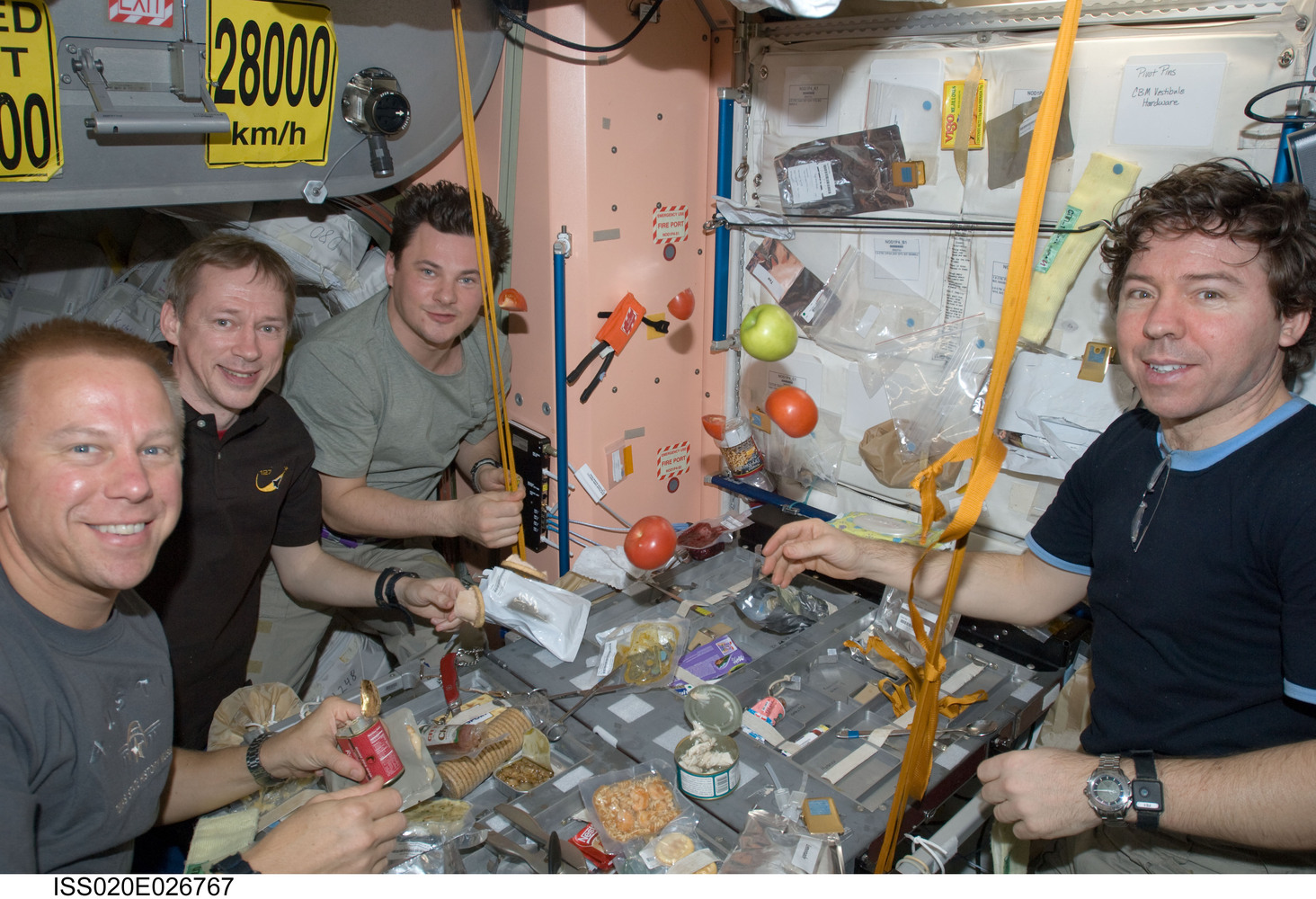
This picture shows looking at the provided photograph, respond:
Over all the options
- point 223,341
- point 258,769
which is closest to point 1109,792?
point 258,769

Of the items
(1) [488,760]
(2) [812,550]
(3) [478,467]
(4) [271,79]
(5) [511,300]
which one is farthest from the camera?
(3) [478,467]

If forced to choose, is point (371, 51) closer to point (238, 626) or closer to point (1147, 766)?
point (238, 626)

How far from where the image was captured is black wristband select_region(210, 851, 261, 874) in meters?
1.51

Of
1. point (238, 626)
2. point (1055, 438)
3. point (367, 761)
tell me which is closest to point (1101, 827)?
point (1055, 438)

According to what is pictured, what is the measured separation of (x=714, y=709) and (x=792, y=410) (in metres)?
1.02

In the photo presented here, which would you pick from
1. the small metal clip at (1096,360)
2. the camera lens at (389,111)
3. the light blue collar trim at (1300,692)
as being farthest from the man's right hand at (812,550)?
the camera lens at (389,111)

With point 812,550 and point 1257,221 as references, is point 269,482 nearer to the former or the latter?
point 812,550

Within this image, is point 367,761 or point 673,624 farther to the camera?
point 673,624

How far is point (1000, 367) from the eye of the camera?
118 centimetres

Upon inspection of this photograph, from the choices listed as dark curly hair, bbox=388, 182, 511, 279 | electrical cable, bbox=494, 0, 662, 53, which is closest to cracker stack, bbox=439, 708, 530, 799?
dark curly hair, bbox=388, 182, 511, 279

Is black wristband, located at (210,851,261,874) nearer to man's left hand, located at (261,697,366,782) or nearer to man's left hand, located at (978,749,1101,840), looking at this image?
man's left hand, located at (261,697,366,782)

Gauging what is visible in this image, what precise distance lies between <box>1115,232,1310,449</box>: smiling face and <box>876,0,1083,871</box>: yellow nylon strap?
0.53m

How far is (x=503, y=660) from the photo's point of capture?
2.31 meters
